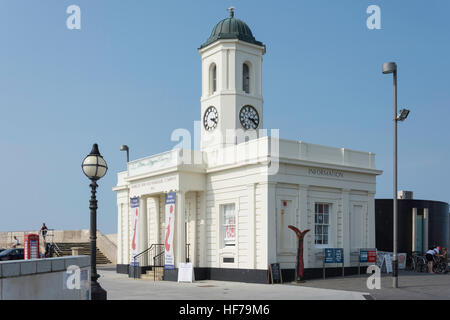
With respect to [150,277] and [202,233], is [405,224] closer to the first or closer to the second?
[202,233]

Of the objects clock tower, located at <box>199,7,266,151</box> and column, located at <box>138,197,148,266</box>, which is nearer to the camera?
clock tower, located at <box>199,7,266,151</box>

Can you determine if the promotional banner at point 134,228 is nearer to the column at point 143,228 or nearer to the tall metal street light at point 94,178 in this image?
the column at point 143,228

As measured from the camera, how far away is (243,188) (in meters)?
23.3

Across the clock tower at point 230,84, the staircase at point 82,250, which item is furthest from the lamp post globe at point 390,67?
the staircase at point 82,250

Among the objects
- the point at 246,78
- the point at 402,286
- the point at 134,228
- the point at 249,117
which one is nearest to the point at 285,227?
the point at 402,286

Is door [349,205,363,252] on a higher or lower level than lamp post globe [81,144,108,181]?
lower

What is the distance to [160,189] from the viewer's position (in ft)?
85.0

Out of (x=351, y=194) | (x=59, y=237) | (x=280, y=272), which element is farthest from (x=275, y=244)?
(x=59, y=237)

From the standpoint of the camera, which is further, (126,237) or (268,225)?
(126,237)

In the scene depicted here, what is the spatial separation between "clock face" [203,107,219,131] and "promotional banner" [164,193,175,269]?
4.84 meters

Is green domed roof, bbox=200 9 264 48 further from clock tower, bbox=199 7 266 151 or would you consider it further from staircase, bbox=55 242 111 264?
staircase, bbox=55 242 111 264

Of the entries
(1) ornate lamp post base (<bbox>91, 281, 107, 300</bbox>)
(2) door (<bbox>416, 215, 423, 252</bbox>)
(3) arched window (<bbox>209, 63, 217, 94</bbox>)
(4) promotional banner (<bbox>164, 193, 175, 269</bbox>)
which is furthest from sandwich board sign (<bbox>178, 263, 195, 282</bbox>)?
(2) door (<bbox>416, 215, 423, 252</bbox>)

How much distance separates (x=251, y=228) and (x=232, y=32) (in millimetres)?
10850

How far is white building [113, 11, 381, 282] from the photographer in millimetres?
22516
